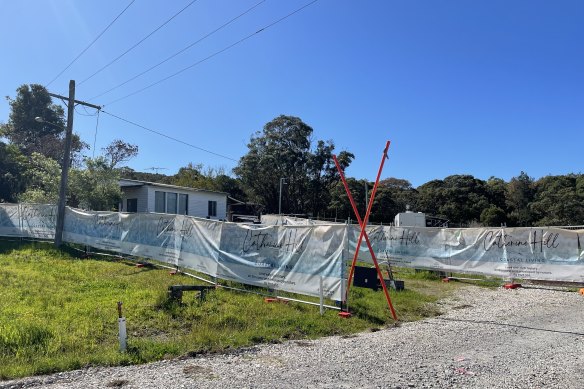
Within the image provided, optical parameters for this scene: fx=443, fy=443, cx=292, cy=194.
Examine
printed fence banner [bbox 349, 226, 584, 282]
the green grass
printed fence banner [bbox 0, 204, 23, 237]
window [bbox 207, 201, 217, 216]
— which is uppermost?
window [bbox 207, 201, 217, 216]

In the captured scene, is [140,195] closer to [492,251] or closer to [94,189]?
[94,189]

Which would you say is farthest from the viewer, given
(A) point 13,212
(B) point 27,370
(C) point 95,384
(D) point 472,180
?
(D) point 472,180

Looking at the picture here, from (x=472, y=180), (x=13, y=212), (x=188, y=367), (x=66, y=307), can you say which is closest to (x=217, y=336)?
(x=188, y=367)

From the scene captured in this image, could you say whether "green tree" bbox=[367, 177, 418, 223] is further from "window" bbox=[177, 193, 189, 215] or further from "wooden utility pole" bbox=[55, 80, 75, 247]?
"wooden utility pole" bbox=[55, 80, 75, 247]

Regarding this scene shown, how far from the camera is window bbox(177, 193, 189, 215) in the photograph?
104 feet

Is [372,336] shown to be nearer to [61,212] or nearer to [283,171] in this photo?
[61,212]

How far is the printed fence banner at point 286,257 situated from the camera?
9.53 m

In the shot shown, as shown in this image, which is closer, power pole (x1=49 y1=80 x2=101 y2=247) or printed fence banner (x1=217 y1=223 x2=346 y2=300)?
printed fence banner (x1=217 y1=223 x2=346 y2=300)

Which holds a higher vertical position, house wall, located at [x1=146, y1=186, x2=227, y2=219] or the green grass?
house wall, located at [x1=146, y1=186, x2=227, y2=219]

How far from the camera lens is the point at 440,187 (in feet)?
221

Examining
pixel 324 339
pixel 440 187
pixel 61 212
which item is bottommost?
pixel 324 339

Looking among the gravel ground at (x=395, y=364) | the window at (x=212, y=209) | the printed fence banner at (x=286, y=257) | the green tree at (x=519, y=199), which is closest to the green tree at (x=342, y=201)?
the green tree at (x=519, y=199)

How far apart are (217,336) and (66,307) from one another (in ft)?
12.6

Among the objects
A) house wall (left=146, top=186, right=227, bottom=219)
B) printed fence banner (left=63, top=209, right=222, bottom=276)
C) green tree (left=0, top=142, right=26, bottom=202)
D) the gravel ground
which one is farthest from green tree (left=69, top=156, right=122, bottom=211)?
the gravel ground
